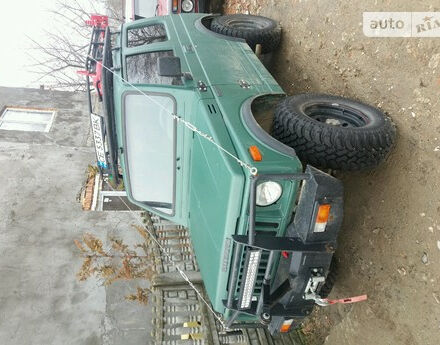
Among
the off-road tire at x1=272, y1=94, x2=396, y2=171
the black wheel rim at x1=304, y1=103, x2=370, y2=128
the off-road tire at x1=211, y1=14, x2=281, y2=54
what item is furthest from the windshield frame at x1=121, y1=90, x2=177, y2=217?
the off-road tire at x1=211, y1=14, x2=281, y2=54

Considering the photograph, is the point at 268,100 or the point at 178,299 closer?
the point at 268,100

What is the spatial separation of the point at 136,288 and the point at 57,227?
2.00 m

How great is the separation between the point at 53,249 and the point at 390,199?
523 centimetres

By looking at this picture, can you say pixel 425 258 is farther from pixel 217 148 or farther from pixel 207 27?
pixel 207 27

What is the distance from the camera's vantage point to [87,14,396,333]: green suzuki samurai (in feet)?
8.40

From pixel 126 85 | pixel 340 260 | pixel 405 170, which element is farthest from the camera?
pixel 340 260

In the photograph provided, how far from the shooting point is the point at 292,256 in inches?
104

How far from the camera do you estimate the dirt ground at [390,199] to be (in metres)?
3.02

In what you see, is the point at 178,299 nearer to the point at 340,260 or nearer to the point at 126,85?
the point at 340,260

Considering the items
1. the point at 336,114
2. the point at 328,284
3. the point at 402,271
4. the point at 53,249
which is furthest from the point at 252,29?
the point at 53,249

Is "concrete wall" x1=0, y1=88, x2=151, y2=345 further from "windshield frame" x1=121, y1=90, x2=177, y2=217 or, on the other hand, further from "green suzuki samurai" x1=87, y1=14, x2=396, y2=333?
"green suzuki samurai" x1=87, y1=14, x2=396, y2=333

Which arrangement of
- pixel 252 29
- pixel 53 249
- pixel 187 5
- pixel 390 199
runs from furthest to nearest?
pixel 187 5 < pixel 53 249 < pixel 252 29 < pixel 390 199

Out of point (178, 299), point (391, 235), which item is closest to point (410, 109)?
point (391, 235)

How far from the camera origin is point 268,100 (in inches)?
136
